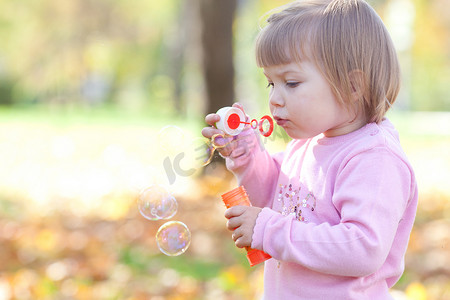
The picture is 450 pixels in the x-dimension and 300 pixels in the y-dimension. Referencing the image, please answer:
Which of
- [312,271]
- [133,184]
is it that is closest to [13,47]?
[133,184]

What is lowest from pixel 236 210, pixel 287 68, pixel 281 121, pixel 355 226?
pixel 355 226

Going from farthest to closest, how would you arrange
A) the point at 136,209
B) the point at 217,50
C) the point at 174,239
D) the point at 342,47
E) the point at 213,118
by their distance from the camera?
the point at 217,50, the point at 136,209, the point at 174,239, the point at 213,118, the point at 342,47

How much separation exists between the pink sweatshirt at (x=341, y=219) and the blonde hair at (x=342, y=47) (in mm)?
128

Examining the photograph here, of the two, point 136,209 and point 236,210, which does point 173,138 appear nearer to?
point 236,210

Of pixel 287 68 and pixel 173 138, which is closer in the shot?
pixel 287 68

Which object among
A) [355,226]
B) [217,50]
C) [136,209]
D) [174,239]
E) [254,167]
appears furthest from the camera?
[217,50]

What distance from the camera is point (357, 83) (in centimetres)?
188

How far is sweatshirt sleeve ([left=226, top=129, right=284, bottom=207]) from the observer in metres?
2.16

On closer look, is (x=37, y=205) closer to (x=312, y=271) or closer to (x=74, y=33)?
(x=312, y=271)

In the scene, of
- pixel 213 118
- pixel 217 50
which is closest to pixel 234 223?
pixel 213 118

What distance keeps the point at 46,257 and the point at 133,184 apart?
3148 millimetres

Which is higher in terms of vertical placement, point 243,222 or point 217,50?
point 217,50

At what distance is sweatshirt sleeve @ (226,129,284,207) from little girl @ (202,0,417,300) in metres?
0.19

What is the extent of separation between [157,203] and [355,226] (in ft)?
3.38
